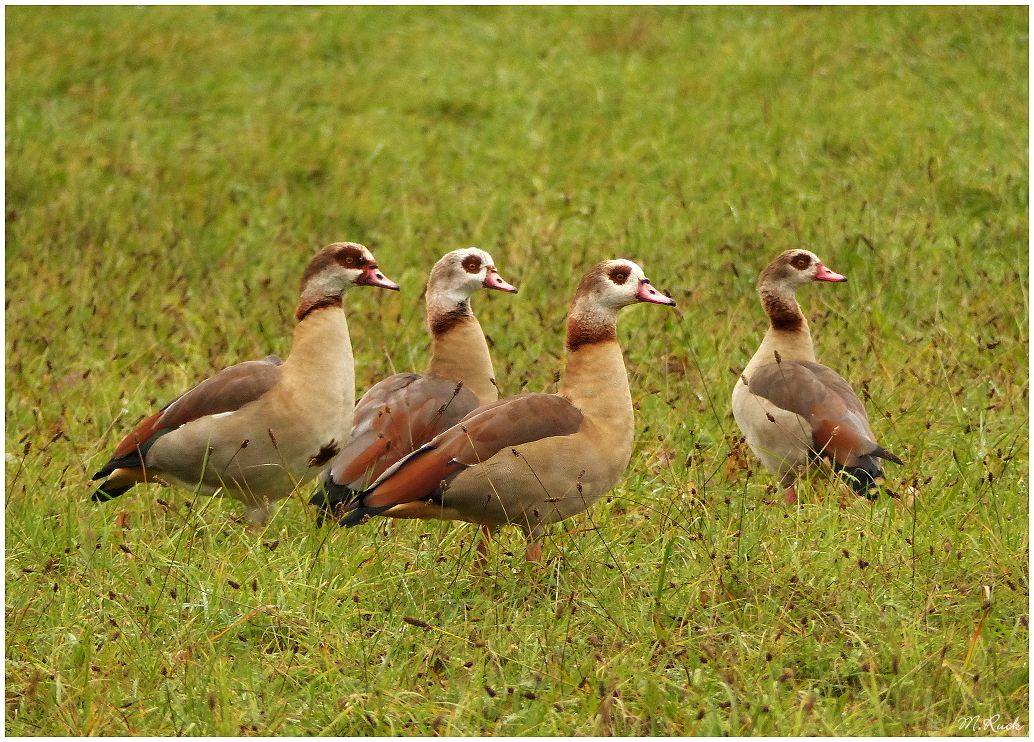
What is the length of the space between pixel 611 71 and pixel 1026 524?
8.04 metres

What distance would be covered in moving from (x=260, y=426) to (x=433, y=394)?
79 centimetres

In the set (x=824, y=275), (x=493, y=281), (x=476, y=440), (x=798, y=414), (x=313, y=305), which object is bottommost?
(x=798, y=414)

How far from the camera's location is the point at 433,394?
18.5 feet

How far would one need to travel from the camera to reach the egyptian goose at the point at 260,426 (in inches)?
208

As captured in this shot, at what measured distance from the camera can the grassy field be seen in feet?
13.1

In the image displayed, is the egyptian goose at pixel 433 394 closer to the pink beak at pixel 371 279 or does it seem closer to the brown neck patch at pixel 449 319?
the brown neck patch at pixel 449 319

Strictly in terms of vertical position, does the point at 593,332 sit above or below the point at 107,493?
above

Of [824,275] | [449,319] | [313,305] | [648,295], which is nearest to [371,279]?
[313,305]

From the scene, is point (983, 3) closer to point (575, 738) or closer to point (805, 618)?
point (805, 618)

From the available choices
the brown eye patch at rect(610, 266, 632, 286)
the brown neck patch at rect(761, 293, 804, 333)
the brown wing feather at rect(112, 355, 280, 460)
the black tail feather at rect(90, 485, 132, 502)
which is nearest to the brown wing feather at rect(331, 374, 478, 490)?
the brown wing feather at rect(112, 355, 280, 460)

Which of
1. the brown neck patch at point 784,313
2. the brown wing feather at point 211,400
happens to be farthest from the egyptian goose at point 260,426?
the brown neck patch at point 784,313

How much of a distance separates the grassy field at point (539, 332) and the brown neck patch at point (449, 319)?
833 millimetres

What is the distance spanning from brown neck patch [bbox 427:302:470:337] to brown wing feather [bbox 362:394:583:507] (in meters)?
1.17

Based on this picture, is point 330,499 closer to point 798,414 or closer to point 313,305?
point 313,305
